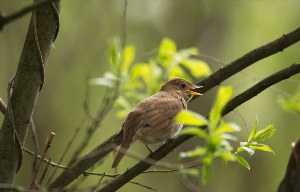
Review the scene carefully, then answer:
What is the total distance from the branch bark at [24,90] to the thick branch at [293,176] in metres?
Result: 1.62

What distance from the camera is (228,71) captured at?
399 cm

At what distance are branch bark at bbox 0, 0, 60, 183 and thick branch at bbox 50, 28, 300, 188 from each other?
1.06ft

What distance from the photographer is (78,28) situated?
39.3ft

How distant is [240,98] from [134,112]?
5.54 ft

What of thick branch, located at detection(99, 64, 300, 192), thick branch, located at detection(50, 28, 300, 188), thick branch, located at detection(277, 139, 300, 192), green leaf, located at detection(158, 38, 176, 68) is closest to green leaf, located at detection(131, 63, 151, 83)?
green leaf, located at detection(158, 38, 176, 68)

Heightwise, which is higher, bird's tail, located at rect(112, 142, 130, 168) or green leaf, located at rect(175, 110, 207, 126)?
bird's tail, located at rect(112, 142, 130, 168)

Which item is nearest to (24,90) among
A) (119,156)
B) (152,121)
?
(119,156)

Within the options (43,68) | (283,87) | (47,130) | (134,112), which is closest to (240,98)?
(43,68)

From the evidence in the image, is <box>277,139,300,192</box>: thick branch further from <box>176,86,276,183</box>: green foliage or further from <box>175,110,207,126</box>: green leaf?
<box>175,110,207,126</box>: green leaf

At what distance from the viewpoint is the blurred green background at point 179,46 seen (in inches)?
423

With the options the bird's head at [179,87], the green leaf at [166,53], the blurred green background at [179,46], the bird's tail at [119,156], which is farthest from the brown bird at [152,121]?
the blurred green background at [179,46]

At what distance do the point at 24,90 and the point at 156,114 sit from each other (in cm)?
181

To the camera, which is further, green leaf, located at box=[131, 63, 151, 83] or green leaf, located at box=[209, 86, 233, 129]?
green leaf, located at box=[131, 63, 151, 83]

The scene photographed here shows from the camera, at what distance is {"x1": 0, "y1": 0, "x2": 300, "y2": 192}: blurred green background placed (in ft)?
35.2
